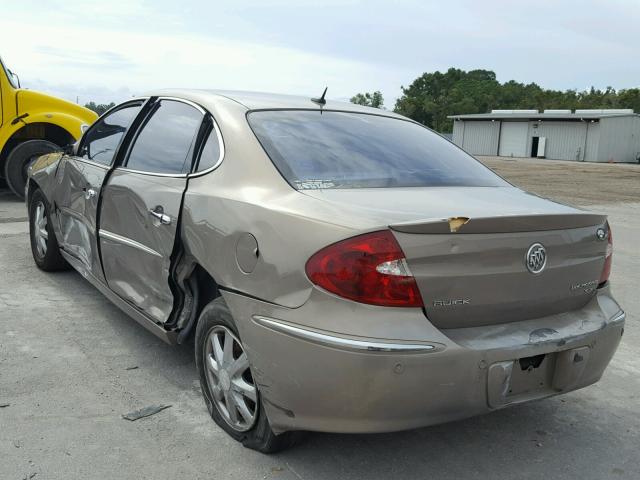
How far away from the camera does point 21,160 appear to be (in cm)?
1041

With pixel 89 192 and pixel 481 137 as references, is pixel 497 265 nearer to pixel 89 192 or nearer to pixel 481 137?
pixel 89 192

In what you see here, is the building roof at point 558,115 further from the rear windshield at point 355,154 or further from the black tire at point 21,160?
the rear windshield at point 355,154

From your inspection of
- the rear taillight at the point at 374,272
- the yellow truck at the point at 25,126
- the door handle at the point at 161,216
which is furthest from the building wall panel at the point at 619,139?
the rear taillight at the point at 374,272

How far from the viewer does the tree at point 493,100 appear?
255ft

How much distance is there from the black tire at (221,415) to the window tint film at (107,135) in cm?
164

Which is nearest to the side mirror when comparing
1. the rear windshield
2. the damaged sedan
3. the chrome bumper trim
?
the damaged sedan

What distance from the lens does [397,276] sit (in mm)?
2439

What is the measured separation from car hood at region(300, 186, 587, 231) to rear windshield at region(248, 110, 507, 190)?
0.44 ft

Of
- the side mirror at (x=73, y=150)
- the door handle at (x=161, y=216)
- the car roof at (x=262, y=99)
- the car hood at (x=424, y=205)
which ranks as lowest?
the door handle at (x=161, y=216)

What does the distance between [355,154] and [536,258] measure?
1.05 metres

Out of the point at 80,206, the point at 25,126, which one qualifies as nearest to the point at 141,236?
the point at 80,206

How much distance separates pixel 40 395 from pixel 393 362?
2065 mm

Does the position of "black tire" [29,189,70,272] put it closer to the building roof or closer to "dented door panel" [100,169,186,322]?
"dented door panel" [100,169,186,322]

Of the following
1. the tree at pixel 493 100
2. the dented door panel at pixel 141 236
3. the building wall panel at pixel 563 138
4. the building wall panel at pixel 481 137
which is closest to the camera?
the dented door panel at pixel 141 236
